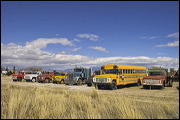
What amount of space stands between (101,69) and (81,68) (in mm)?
7173

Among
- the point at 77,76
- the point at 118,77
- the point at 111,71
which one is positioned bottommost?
the point at 77,76

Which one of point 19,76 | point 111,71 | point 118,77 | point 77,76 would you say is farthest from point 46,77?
point 118,77

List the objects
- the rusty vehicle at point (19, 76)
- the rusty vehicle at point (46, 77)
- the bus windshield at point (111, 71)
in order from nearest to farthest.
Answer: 1. the bus windshield at point (111, 71)
2. the rusty vehicle at point (46, 77)
3. the rusty vehicle at point (19, 76)

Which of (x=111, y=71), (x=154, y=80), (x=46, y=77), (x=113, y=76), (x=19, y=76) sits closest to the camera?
(x=154, y=80)

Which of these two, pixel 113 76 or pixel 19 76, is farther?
pixel 19 76

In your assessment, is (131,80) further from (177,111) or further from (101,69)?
(177,111)

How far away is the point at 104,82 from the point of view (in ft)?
62.3

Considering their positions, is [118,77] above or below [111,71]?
below

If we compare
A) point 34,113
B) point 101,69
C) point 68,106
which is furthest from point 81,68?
point 34,113

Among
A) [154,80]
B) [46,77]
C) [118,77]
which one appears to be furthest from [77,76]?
[154,80]

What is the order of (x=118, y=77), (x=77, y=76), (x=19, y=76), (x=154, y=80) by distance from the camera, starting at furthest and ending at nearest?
(x=19, y=76), (x=77, y=76), (x=118, y=77), (x=154, y=80)

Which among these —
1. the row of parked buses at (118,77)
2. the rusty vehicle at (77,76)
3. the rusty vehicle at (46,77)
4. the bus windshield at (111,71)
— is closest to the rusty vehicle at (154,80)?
the row of parked buses at (118,77)

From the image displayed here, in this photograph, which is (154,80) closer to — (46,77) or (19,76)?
(46,77)

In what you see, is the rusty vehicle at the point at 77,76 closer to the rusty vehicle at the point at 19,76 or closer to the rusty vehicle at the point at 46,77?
the rusty vehicle at the point at 46,77
